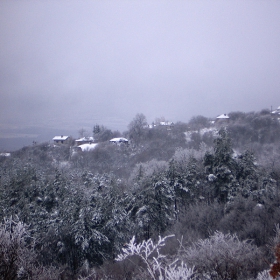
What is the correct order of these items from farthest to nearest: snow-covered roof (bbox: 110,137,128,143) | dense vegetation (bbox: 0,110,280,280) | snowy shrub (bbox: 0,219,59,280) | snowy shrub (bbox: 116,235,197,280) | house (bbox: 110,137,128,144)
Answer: snow-covered roof (bbox: 110,137,128,143) < house (bbox: 110,137,128,144) < dense vegetation (bbox: 0,110,280,280) < snowy shrub (bbox: 0,219,59,280) < snowy shrub (bbox: 116,235,197,280)

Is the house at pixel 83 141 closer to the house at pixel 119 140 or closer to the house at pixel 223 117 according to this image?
the house at pixel 119 140

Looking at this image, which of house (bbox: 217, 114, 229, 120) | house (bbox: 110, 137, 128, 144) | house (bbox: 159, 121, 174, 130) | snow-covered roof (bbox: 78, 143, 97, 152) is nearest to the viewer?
snow-covered roof (bbox: 78, 143, 97, 152)

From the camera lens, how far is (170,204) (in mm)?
21797

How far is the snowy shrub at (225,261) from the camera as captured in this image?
767cm

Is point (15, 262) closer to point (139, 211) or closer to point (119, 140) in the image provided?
point (139, 211)

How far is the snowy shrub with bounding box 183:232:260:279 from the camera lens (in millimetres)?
7668

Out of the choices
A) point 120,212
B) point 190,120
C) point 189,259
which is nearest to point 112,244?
point 120,212

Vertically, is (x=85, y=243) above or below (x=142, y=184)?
below

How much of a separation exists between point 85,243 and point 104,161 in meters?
29.5

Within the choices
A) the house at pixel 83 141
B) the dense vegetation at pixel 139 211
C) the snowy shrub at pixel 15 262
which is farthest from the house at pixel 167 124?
the snowy shrub at pixel 15 262

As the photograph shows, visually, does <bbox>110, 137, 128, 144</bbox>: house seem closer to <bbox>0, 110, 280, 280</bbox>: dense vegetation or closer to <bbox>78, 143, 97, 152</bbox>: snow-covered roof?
<bbox>78, 143, 97, 152</bbox>: snow-covered roof

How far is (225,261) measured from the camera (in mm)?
8008

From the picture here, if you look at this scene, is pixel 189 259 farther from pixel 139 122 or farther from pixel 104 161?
pixel 139 122

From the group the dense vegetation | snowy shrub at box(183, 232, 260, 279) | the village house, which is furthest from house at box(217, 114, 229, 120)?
snowy shrub at box(183, 232, 260, 279)
